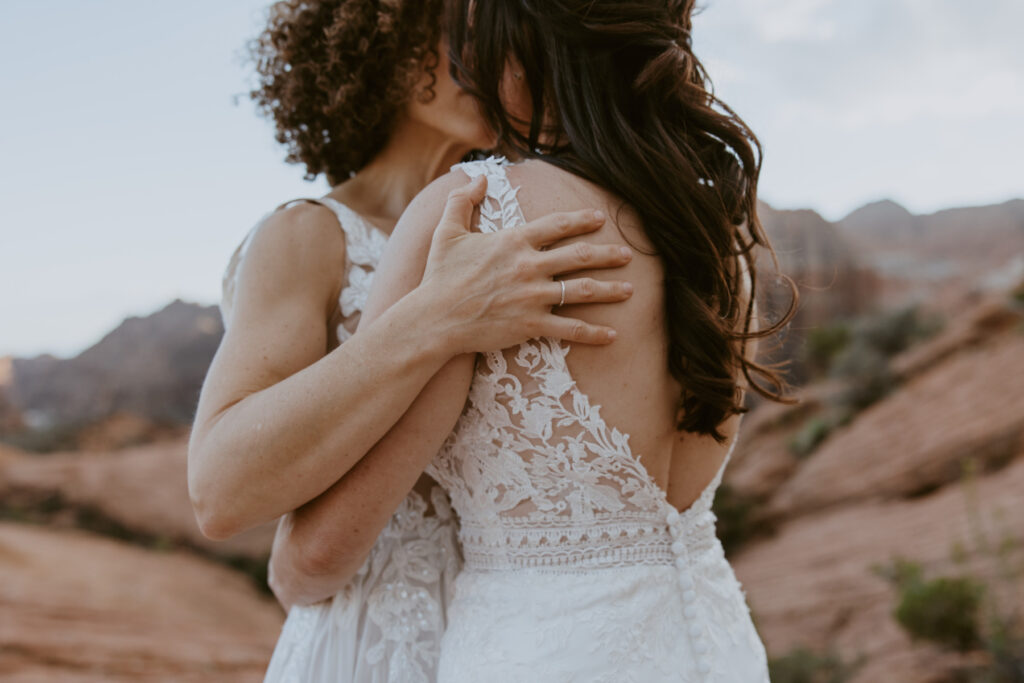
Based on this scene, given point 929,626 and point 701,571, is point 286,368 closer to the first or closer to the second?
point 701,571

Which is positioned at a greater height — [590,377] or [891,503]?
[590,377]

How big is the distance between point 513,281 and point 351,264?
26.0 inches

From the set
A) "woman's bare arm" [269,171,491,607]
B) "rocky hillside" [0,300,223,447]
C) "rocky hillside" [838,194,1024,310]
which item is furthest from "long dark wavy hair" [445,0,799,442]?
"rocky hillside" [838,194,1024,310]

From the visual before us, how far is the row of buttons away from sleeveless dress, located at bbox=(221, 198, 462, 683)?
1.82 ft

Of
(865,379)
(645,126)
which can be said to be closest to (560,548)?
(645,126)

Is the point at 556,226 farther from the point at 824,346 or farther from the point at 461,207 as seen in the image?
the point at 824,346

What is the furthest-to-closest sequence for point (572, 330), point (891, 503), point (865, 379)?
point (865, 379), point (891, 503), point (572, 330)

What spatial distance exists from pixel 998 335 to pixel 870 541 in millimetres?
5101

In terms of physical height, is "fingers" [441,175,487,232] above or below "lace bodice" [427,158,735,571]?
above

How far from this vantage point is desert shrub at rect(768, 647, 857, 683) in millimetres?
6191

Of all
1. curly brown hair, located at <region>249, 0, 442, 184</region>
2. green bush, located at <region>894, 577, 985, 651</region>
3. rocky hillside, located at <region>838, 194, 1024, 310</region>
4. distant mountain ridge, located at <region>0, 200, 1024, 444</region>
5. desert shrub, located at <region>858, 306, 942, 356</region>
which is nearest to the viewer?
curly brown hair, located at <region>249, 0, 442, 184</region>

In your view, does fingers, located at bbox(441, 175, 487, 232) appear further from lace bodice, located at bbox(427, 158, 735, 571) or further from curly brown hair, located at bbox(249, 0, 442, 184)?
curly brown hair, located at bbox(249, 0, 442, 184)

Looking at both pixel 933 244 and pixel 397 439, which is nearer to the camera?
pixel 397 439

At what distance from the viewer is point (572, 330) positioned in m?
1.24
